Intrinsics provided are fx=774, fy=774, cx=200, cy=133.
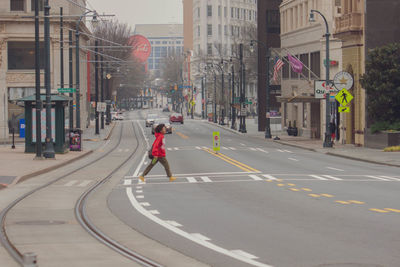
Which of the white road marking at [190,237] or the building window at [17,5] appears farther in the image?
the building window at [17,5]

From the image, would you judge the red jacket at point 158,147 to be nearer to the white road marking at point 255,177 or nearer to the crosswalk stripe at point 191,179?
the crosswalk stripe at point 191,179

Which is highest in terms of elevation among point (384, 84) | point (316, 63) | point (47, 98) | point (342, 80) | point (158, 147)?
point (316, 63)

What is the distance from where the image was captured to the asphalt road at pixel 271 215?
10930 millimetres

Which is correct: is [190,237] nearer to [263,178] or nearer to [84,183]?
[84,183]

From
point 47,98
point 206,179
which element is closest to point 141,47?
point 47,98

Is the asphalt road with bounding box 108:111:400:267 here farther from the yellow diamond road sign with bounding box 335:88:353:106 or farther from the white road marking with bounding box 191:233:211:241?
the yellow diamond road sign with bounding box 335:88:353:106

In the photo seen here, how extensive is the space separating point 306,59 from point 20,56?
25.1m

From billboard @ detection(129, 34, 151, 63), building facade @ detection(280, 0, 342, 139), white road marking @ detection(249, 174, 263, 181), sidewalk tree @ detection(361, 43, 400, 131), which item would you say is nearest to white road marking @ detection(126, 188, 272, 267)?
white road marking @ detection(249, 174, 263, 181)

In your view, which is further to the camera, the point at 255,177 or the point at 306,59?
the point at 306,59

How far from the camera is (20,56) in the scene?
219 ft

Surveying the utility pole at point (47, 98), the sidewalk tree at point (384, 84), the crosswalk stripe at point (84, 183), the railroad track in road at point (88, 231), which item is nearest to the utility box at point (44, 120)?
the utility pole at point (47, 98)

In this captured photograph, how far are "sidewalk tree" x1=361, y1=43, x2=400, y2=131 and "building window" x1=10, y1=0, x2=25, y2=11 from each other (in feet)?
111

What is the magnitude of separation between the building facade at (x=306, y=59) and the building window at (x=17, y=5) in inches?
924

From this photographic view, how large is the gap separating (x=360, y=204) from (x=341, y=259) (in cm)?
687
